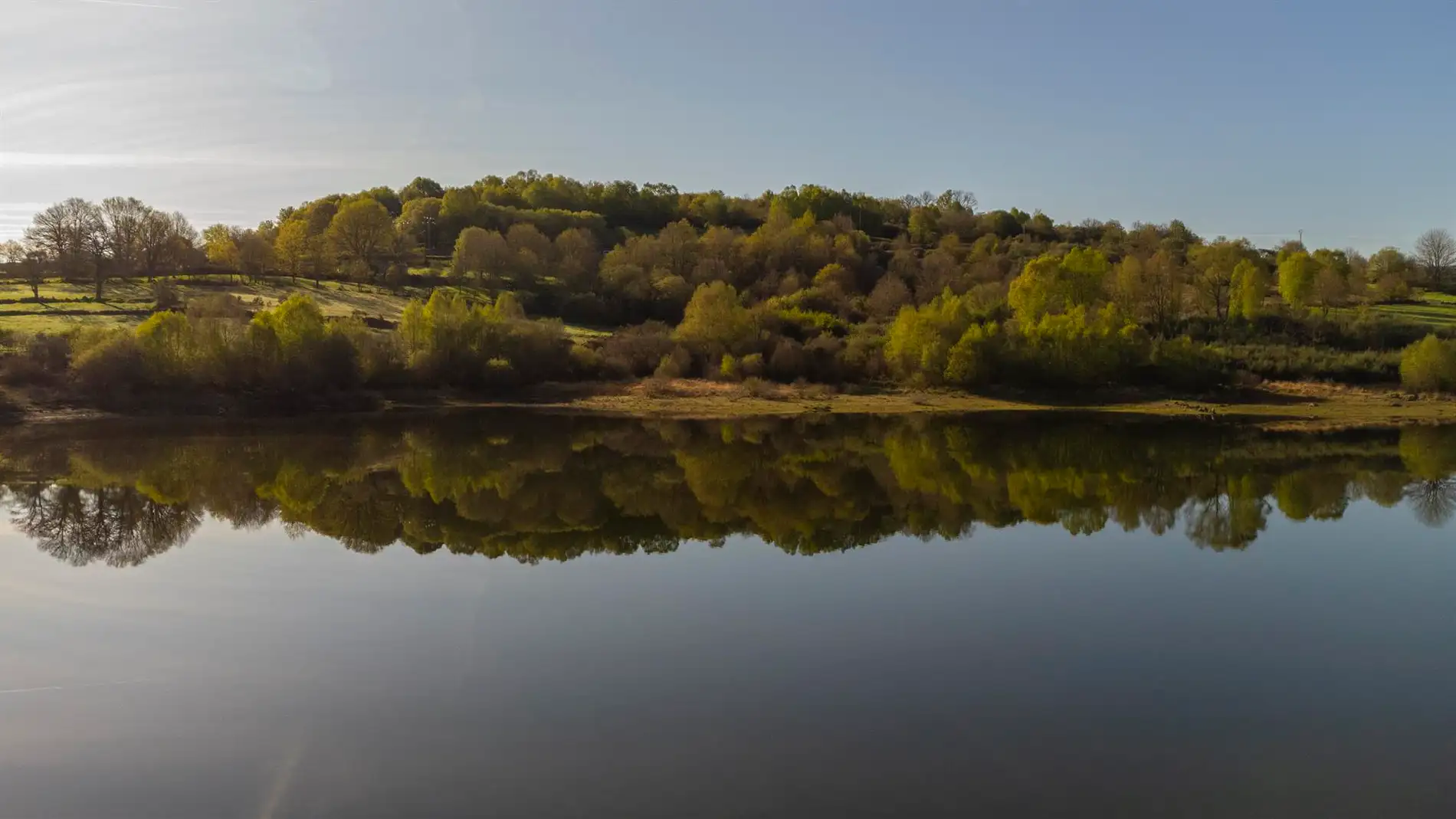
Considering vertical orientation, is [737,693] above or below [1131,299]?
below

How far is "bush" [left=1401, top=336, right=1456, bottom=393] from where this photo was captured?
192 feet

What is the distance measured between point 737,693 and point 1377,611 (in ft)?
40.2

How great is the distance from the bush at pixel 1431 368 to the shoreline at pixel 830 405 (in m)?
1.13

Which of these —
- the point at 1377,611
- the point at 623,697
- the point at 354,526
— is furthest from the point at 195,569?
the point at 1377,611

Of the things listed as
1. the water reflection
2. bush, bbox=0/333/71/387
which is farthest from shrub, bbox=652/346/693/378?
bush, bbox=0/333/71/387

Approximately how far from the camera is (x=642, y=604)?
1852 cm

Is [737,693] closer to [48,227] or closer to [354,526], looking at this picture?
[354,526]

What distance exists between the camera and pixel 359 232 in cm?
8606

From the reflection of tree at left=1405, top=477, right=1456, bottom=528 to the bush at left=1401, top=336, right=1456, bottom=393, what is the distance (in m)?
31.7

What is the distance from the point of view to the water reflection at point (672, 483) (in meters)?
25.6

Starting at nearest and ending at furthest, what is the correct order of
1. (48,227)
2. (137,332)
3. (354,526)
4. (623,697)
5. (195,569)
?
(623,697) → (195,569) → (354,526) → (137,332) → (48,227)

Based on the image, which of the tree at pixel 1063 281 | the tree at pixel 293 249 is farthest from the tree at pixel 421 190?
the tree at pixel 1063 281

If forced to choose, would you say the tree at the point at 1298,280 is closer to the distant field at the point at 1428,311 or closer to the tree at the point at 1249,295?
the tree at the point at 1249,295

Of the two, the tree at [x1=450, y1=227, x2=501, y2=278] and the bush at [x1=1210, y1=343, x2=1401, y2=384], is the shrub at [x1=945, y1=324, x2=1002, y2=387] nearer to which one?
the bush at [x1=1210, y1=343, x2=1401, y2=384]
